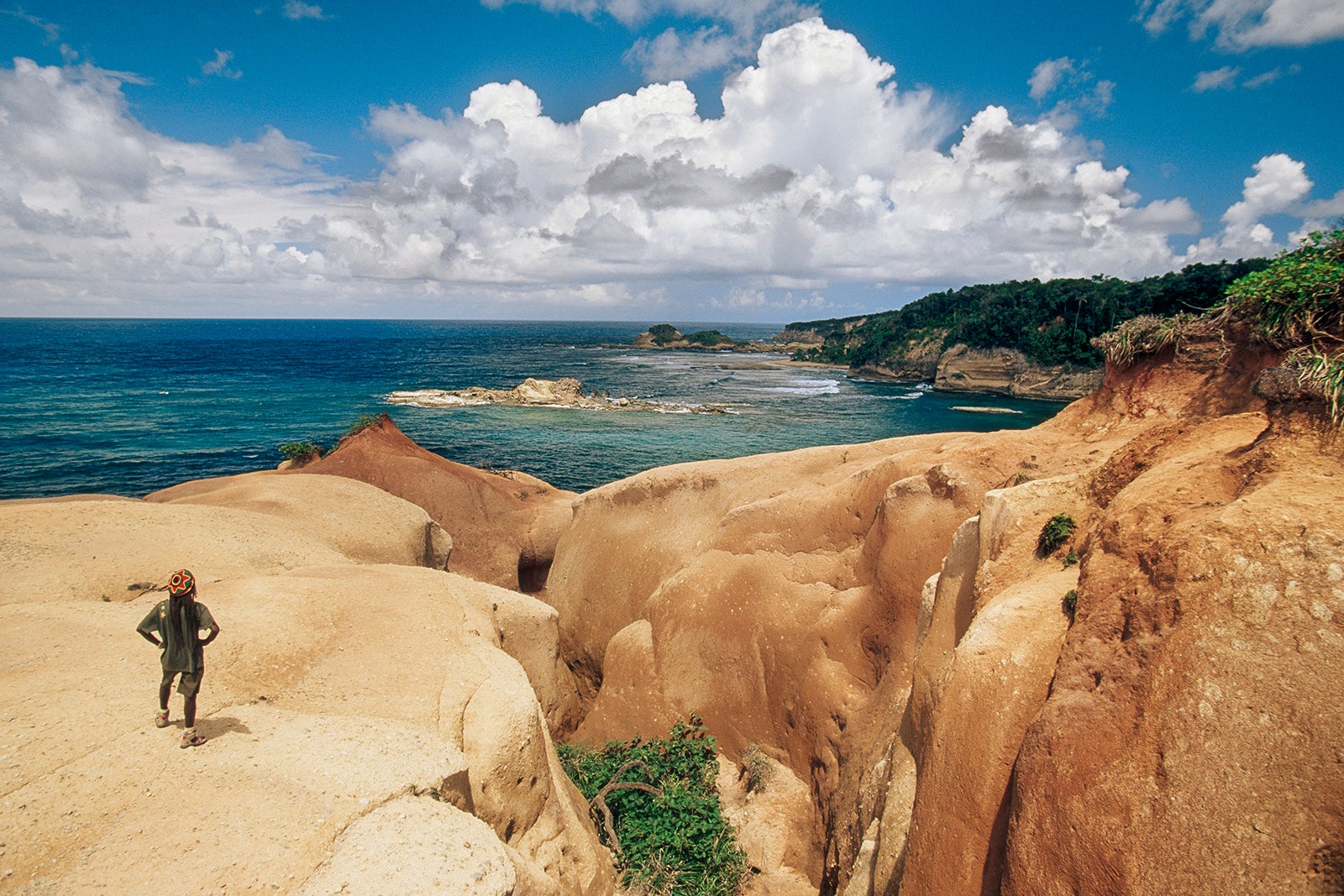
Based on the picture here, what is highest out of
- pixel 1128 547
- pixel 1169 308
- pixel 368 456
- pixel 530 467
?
pixel 1169 308

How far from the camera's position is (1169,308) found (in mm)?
60969

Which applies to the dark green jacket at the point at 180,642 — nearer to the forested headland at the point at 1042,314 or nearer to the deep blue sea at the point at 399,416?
the deep blue sea at the point at 399,416

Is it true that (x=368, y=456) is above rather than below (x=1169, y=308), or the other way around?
below

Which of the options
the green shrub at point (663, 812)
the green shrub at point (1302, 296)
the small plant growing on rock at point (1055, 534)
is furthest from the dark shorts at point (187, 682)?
the green shrub at point (1302, 296)

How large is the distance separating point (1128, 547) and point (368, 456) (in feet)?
80.1

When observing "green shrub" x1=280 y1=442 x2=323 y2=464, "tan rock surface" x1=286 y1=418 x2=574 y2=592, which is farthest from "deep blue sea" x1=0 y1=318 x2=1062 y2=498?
"green shrub" x1=280 y1=442 x2=323 y2=464

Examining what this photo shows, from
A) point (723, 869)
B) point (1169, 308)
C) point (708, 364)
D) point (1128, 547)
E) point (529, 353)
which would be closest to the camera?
point (1128, 547)

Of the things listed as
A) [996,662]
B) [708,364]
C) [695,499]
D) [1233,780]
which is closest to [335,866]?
[996,662]

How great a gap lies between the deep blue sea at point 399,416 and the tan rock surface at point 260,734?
27586 mm

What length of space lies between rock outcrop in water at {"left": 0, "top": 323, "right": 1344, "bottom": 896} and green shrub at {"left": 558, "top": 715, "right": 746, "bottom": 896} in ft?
2.48

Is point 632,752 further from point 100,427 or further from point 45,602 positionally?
point 100,427

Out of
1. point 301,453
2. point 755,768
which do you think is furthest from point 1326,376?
point 301,453

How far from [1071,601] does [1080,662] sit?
3.16 feet

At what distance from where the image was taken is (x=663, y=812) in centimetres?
1114
